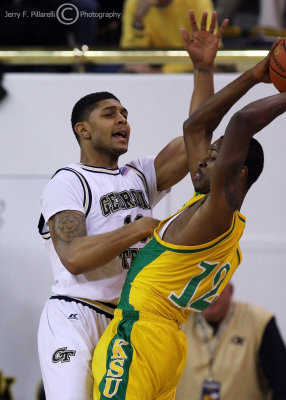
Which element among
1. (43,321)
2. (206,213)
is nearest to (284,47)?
(206,213)

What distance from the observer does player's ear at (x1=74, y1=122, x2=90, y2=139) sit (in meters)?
4.36

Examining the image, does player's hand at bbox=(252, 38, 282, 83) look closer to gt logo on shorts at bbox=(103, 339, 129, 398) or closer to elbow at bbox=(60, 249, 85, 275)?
elbow at bbox=(60, 249, 85, 275)

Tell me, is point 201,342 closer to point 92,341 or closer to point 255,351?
point 255,351

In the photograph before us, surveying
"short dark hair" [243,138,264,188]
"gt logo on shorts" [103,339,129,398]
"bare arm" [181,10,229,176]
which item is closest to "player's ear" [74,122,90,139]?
"bare arm" [181,10,229,176]

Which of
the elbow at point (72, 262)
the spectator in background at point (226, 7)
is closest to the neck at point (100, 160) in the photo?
the elbow at point (72, 262)

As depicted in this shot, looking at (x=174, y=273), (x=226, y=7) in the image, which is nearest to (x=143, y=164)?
(x=174, y=273)

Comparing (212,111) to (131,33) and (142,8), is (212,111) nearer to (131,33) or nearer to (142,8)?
(142,8)

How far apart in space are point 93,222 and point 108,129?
524 millimetres

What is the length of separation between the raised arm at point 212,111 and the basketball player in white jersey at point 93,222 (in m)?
0.26

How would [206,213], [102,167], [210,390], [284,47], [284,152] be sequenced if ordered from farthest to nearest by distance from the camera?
[284,152], [210,390], [102,167], [284,47], [206,213]

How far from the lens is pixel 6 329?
18.5 ft

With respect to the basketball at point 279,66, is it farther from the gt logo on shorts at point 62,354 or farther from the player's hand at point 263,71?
the gt logo on shorts at point 62,354

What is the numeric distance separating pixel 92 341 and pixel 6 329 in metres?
1.78

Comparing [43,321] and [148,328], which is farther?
[43,321]
